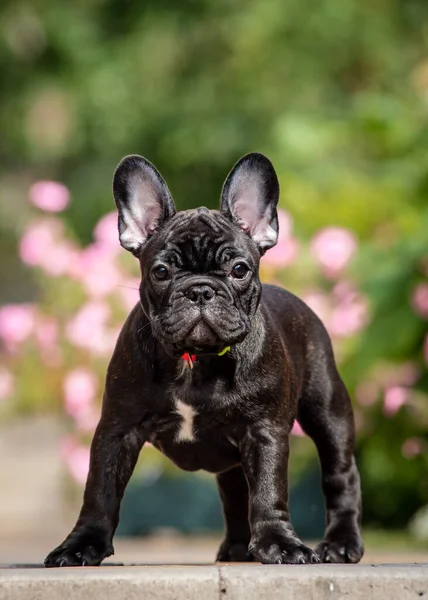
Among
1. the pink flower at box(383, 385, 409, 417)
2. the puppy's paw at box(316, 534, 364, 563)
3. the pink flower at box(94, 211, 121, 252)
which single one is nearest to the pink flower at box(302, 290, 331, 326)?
the pink flower at box(383, 385, 409, 417)

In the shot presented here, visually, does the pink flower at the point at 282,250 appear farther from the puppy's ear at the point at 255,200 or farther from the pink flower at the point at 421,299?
the puppy's ear at the point at 255,200

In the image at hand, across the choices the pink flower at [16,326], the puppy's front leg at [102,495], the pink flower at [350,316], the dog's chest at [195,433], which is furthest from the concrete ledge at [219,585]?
the pink flower at [16,326]

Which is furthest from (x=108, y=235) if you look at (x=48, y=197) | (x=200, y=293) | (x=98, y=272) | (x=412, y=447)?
(x=200, y=293)

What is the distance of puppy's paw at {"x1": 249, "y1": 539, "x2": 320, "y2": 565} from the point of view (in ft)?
15.2

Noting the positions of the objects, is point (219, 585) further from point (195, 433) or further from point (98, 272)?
point (98, 272)

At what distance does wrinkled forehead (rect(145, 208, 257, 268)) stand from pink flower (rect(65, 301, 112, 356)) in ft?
17.1

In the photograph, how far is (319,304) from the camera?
10328 millimetres

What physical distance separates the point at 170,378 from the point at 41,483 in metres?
5.87

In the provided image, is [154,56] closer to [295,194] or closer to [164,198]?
[295,194]

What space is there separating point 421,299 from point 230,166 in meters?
13.1

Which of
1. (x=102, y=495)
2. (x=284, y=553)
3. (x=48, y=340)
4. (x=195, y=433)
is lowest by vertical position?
(x=284, y=553)

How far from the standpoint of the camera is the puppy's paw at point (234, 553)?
567cm

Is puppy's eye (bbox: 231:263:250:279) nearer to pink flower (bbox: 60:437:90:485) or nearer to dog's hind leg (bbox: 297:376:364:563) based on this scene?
dog's hind leg (bbox: 297:376:364:563)

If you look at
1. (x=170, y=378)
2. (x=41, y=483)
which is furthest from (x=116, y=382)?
(x=41, y=483)
